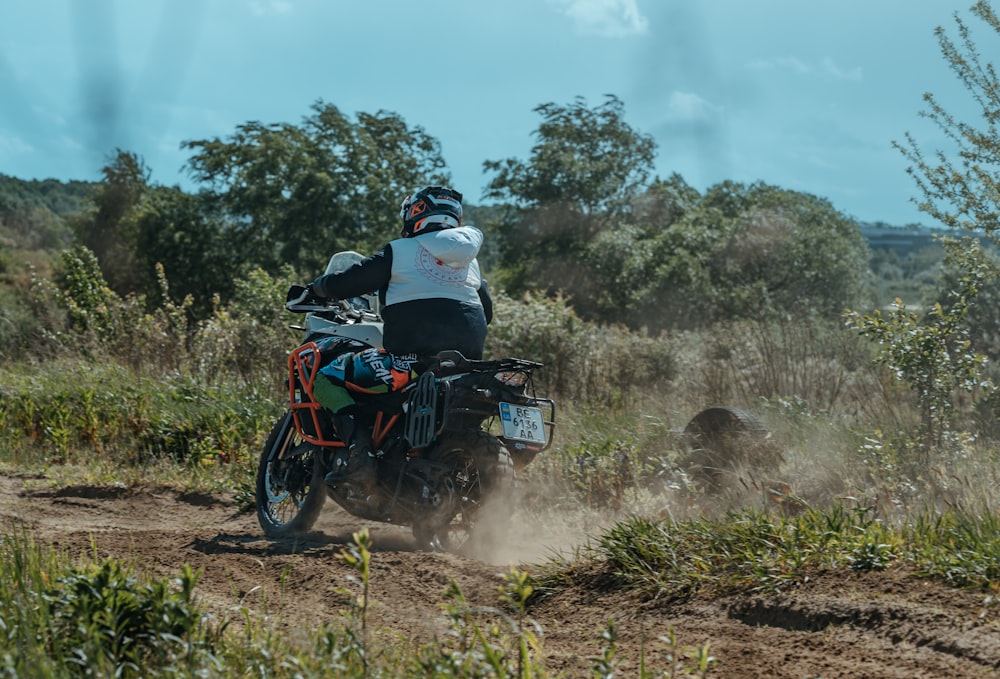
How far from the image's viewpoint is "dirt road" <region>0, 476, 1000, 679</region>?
3689mm

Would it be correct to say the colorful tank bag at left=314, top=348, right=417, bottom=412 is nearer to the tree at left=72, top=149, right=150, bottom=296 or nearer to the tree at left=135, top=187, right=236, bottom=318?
the tree at left=135, top=187, right=236, bottom=318

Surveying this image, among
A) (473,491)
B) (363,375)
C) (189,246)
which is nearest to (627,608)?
(473,491)

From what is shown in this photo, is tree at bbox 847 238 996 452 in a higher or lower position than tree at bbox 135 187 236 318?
lower

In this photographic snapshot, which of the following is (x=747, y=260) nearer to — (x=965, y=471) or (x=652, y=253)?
(x=652, y=253)

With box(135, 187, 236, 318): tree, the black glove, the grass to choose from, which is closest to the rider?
the black glove

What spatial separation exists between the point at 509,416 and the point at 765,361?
194 inches

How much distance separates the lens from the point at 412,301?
253 inches

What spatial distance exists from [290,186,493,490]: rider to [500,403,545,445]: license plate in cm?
53

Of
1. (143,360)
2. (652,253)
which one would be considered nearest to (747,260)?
(652,253)

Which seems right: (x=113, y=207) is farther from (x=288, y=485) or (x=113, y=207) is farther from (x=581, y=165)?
(x=288, y=485)

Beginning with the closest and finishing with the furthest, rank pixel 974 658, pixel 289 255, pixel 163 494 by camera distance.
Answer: pixel 974 658, pixel 163 494, pixel 289 255

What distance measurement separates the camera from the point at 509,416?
241 inches

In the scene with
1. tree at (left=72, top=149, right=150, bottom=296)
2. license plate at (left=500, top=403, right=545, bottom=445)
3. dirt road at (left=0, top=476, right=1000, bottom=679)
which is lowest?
dirt road at (left=0, top=476, right=1000, bottom=679)

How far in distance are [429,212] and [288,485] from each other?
→ 206 cm
